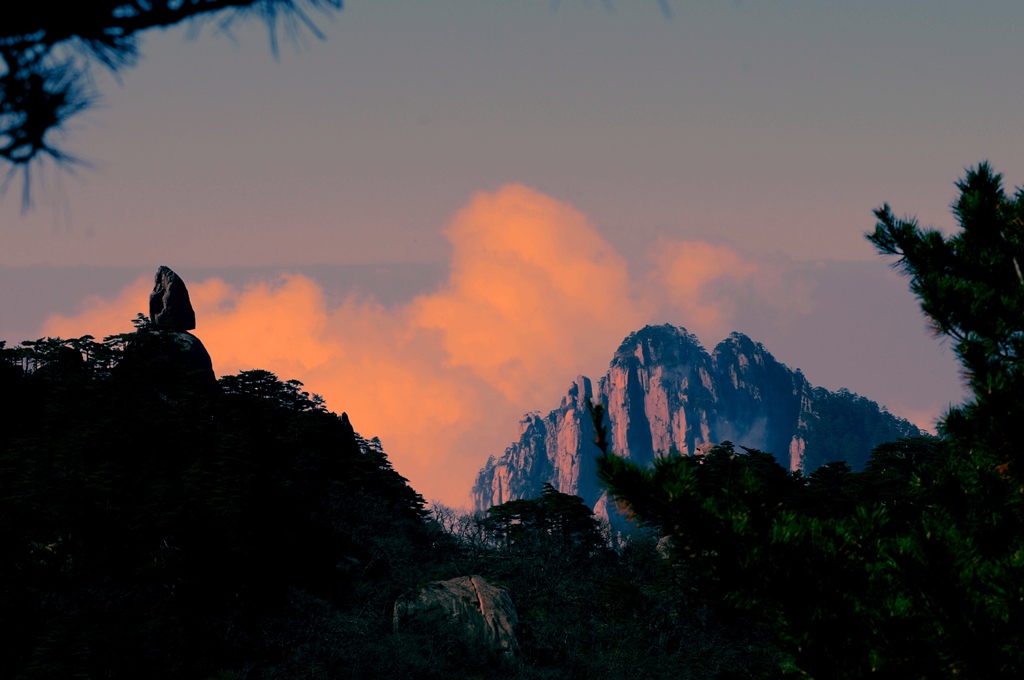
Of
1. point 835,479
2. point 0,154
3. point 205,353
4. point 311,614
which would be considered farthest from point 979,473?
point 205,353

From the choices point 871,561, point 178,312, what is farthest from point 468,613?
point 178,312

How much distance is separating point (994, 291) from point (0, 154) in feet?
23.8

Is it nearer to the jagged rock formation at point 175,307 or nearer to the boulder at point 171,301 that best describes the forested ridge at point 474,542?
the jagged rock formation at point 175,307

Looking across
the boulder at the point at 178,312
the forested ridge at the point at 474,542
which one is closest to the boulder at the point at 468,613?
the forested ridge at the point at 474,542

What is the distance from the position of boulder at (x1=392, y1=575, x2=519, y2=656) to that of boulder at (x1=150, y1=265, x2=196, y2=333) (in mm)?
29326

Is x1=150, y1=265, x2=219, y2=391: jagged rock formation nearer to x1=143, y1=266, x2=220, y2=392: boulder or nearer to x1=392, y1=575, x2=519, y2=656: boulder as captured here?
x1=143, y1=266, x2=220, y2=392: boulder

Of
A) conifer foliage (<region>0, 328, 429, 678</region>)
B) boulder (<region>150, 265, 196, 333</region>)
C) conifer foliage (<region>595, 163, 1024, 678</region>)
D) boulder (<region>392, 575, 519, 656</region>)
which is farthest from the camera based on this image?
boulder (<region>150, 265, 196, 333</region>)

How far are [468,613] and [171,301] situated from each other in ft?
106

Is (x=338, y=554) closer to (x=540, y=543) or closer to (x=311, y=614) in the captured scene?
(x=311, y=614)

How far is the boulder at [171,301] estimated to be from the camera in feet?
152

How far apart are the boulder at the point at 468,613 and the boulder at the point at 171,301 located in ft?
96.2

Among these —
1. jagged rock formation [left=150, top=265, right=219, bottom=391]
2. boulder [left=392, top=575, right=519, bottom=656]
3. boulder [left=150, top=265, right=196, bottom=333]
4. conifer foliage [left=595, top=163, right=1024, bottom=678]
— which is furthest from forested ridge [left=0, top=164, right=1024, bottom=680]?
boulder [left=150, top=265, right=196, bottom=333]

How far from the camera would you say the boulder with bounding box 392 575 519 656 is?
930 inches

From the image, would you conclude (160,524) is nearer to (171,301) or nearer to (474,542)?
(474,542)
